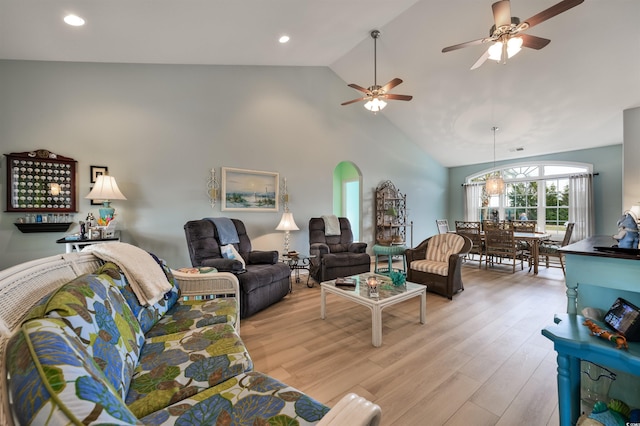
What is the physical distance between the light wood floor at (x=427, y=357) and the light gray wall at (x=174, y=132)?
2047mm

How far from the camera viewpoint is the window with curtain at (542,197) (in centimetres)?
564

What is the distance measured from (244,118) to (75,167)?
7.56 ft

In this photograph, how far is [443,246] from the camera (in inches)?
151

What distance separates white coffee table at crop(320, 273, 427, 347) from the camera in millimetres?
2268

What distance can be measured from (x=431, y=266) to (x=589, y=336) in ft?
8.36

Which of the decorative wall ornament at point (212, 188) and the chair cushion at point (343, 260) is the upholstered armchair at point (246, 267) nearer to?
the decorative wall ornament at point (212, 188)

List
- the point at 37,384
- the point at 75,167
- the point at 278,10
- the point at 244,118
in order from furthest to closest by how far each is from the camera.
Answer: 1. the point at 244,118
2. the point at 75,167
3. the point at 278,10
4. the point at 37,384

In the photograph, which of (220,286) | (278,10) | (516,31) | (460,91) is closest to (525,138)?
(460,91)

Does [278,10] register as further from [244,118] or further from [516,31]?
[516,31]

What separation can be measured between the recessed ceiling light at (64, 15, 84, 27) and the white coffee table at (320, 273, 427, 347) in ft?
11.7

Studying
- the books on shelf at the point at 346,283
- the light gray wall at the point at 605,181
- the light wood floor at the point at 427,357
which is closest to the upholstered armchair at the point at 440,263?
the light wood floor at the point at 427,357

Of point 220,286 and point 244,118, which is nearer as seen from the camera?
point 220,286

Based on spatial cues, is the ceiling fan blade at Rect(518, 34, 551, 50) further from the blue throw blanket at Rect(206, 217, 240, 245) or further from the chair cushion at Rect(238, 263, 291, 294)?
the blue throw blanket at Rect(206, 217, 240, 245)

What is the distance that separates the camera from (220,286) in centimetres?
223
